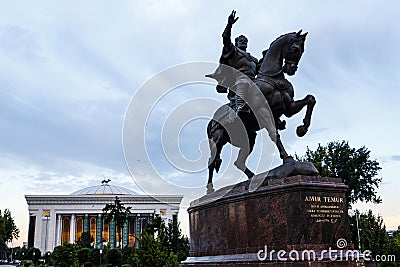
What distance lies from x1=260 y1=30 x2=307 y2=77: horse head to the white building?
3223 inches

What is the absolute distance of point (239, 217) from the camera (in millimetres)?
9211

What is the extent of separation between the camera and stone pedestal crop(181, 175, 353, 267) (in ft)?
26.2

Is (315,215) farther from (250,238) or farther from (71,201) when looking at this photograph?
(71,201)

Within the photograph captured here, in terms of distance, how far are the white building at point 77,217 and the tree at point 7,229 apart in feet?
11.0

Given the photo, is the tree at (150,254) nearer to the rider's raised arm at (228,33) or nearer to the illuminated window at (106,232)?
the rider's raised arm at (228,33)

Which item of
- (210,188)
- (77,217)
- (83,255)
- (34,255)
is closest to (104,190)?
(77,217)

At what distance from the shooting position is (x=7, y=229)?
88438mm

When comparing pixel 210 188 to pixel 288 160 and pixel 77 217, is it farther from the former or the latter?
pixel 77 217

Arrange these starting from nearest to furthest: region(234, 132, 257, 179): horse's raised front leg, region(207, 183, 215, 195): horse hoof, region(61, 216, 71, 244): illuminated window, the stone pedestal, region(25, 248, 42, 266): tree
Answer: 1. the stone pedestal
2. region(234, 132, 257, 179): horse's raised front leg
3. region(207, 183, 215, 195): horse hoof
4. region(25, 248, 42, 266): tree
5. region(61, 216, 71, 244): illuminated window

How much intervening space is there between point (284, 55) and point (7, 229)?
297ft

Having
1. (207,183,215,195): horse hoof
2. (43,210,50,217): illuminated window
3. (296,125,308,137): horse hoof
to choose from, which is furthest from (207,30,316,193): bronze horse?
(43,210,50,217): illuminated window

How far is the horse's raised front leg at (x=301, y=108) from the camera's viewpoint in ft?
31.5

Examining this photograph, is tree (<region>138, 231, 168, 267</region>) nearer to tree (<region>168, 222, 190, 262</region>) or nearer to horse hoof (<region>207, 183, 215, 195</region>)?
tree (<region>168, 222, 190, 262</region>)

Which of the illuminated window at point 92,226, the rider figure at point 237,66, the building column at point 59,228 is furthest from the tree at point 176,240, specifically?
the building column at point 59,228
